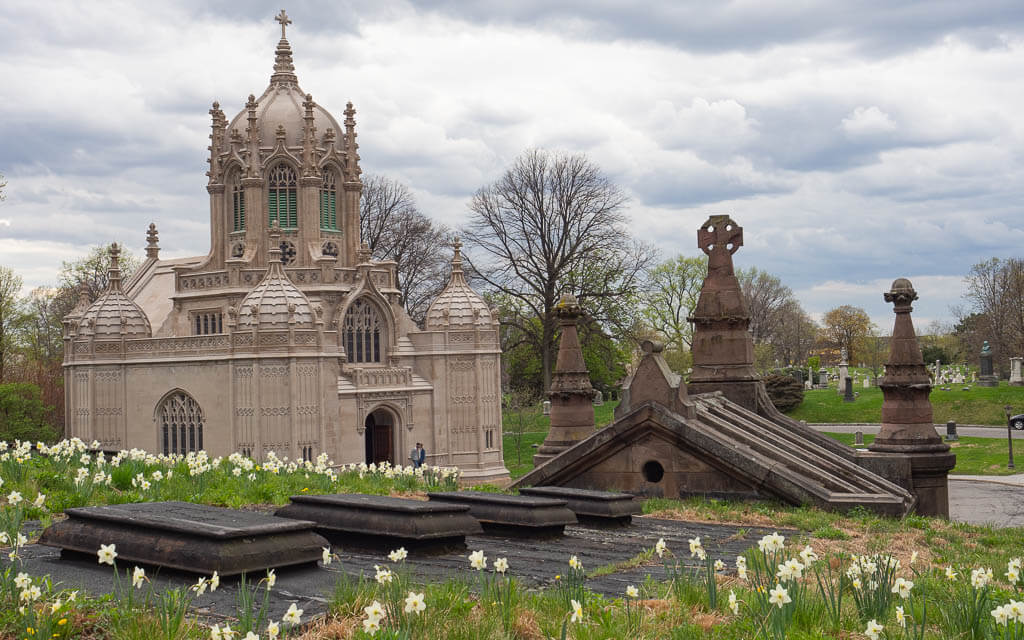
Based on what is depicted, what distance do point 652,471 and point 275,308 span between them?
2921cm

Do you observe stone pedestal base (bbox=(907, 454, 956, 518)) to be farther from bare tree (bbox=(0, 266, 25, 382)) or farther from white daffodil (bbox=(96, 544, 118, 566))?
bare tree (bbox=(0, 266, 25, 382))

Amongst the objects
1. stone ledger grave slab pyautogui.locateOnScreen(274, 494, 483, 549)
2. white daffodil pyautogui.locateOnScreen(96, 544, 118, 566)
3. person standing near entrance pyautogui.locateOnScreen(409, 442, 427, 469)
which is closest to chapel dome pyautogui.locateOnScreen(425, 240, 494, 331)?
person standing near entrance pyautogui.locateOnScreen(409, 442, 427, 469)

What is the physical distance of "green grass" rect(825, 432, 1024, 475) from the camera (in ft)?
114

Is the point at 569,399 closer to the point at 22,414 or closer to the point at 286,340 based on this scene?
the point at 286,340

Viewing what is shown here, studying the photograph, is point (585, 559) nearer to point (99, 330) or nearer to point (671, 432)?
point (671, 432)

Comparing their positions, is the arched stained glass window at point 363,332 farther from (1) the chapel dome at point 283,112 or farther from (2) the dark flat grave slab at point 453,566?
(2) the dark flat grave slab at point 453,566

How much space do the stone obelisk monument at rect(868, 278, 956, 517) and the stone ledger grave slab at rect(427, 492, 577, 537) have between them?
8636mm

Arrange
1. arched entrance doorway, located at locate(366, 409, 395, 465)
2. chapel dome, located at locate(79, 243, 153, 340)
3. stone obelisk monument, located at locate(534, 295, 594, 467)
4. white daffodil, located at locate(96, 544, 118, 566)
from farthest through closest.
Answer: arched entrance doorway, located at locate(366, 409, 395, 465)
chapel dome, located at locate(79, 243, 153, 340)
stone obelisk monument, located at locate(534, 295, 594, 467)
white daffodil, located at locate(96, 544, 118, 566)

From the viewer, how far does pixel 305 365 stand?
4059cm

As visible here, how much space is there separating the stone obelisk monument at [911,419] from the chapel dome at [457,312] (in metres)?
31.4

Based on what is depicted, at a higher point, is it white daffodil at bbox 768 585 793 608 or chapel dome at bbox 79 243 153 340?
chapel dome at bbox 79 243 153 340

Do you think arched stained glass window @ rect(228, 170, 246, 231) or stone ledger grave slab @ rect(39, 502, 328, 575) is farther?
arched stained glass window @ rect(228, 170, 246, 231)

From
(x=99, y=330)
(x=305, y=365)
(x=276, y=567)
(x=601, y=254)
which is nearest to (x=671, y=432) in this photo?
(x=276, y=567)

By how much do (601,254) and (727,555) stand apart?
4915 centimetres
